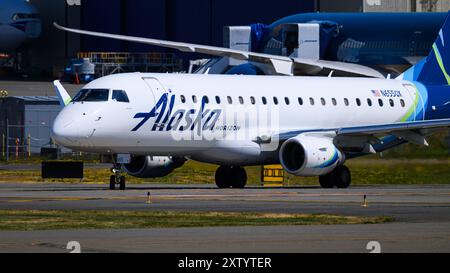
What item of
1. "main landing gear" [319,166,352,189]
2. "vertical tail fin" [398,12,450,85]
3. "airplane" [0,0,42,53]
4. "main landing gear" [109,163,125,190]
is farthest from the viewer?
"airplane" [0,0,42,53]

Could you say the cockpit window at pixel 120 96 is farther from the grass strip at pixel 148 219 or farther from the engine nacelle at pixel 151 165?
the grass strip at pixel 148 219

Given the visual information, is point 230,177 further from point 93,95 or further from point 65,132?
point 65,132

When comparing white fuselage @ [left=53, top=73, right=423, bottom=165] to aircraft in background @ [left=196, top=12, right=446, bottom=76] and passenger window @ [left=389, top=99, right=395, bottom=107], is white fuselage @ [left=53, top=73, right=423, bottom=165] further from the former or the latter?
aircraft in background @ [left=196, top=12, right=446, bottom=76]

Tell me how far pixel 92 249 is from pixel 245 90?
73.9ft

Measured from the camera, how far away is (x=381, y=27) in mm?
90188

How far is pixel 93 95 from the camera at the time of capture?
40.8 metres

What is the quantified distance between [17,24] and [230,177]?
247ft

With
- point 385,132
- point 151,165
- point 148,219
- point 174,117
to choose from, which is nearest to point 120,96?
point 174,117

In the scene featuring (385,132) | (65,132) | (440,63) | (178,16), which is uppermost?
(178,16)

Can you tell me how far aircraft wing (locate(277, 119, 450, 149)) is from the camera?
43344 millimetres

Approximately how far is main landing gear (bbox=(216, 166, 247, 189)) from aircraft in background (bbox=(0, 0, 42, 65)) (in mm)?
73206

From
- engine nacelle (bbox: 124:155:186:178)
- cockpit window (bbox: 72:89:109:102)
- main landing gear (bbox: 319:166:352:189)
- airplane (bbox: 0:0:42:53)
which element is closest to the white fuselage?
cockpit window (bbox: 72:89:109:102)

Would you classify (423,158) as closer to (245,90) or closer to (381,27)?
(245,90)

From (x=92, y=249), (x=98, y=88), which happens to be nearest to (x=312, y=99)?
(x=98, y=88)
